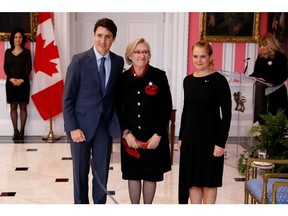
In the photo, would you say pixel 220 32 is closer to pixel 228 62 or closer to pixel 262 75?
pixel 228 62

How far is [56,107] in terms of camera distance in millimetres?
7160

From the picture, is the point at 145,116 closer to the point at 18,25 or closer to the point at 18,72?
the point at 18,72

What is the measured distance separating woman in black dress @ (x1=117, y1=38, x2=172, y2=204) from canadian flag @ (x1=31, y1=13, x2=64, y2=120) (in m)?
4.22

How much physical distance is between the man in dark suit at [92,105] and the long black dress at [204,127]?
19.7 inches

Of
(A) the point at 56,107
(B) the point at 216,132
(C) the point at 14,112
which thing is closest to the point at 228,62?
(A) the point at 56,107

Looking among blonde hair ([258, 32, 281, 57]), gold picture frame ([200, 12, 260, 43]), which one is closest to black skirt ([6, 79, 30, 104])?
gold picture frame ([200, 12, 260, 43])

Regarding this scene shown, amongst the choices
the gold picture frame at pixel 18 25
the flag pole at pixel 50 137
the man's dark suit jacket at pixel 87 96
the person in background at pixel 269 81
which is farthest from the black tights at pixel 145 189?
the gold picture frame at pixel 18 25

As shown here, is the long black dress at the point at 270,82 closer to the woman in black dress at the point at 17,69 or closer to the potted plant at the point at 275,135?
the potted plant at the point at 275,135

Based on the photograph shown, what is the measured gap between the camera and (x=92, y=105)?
9.53 ft

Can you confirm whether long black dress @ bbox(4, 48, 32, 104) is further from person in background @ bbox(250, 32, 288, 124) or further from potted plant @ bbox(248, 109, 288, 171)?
potted plant @ bbox(248, 109, 288, 171)

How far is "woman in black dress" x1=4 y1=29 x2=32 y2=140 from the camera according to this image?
6887 mm

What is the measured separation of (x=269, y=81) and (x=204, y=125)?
2.81 meters

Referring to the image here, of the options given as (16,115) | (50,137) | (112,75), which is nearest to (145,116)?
(112,75)
